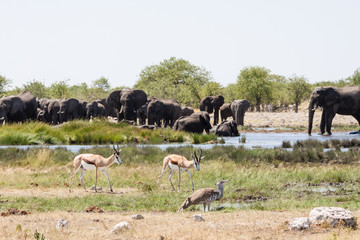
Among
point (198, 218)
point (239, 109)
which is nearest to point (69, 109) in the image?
point (239, 109)

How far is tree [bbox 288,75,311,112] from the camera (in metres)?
96.6

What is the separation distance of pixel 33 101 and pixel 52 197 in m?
37.7

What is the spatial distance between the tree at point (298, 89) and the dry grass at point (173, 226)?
86458mm

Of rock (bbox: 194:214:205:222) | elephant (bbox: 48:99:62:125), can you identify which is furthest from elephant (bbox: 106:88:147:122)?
rock (bbox: 194:214:205:222)

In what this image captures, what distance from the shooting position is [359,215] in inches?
452

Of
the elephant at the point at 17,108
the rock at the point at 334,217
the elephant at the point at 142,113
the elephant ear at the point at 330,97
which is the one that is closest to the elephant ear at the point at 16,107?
the elephant at the point at 17,108

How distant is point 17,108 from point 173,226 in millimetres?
40317

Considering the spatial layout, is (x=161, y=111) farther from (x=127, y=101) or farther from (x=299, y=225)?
(x=299, y=225)

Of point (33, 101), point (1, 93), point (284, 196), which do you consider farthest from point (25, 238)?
point (1, 93)

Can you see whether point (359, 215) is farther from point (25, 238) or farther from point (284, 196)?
point (25, 238)

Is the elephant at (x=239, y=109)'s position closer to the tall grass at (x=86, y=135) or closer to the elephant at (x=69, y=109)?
the elephant at (x=69, y=109)

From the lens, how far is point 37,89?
9419 centimetres

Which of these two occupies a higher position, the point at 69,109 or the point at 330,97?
the point at 330,97

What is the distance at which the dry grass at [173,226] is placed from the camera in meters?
9.55
